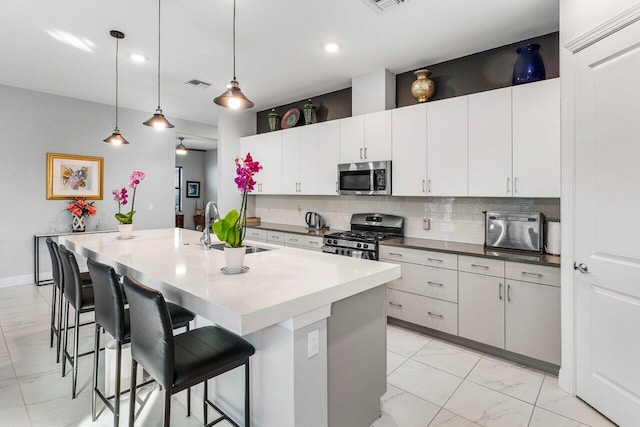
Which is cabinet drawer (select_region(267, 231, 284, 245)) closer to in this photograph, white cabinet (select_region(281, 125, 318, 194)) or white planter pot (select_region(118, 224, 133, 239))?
white cabinet (select_region(281, 125, 318, 194))

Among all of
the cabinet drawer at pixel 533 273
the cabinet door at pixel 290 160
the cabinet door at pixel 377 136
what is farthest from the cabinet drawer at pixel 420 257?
Answer: the cabinet door at pixel 290 160

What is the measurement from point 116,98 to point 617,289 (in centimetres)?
625

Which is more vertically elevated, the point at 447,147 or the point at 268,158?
the point at 268,158

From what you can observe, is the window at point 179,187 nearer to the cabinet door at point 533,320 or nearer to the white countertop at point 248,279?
the white countertop at point 248,279

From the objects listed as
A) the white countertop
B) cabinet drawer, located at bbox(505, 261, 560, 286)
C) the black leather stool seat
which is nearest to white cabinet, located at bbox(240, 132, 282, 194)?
the white countertop

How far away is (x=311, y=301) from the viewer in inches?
57.5

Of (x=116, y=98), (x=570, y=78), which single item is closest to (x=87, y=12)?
(x=116, y=98)

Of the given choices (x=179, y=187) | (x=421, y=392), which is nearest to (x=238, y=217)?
(x=421, y=392)

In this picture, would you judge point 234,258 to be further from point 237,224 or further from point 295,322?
point 295,322

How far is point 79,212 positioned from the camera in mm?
5246

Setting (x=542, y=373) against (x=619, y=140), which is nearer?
(x=619, y=140)

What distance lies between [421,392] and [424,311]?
98 centimetres

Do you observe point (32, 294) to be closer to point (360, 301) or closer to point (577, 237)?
point (360, 301)

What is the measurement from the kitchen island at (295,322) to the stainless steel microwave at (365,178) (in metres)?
1.71
